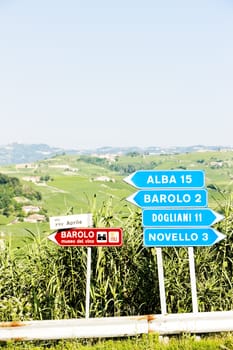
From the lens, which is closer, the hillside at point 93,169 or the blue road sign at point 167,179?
the blue road sign at point 167,179

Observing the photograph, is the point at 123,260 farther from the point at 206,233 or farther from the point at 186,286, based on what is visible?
the point at 206,233

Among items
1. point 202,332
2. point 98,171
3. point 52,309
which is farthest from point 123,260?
point 98,171

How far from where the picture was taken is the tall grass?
6082 mm

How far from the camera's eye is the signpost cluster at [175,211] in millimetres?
5590

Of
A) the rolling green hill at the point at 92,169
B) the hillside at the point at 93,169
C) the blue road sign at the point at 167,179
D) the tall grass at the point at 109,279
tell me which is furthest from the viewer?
the hillside at the point at 93,169

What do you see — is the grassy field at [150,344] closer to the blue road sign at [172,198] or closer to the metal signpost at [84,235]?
the metal signpost at [84,235]

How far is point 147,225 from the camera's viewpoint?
567cm

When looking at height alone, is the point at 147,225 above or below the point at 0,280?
above

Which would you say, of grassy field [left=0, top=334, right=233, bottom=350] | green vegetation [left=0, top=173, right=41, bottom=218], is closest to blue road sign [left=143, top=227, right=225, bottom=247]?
grassy field [left=0, top=334, right=233, bottom=350]

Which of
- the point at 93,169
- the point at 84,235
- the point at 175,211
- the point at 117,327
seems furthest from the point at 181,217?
the point at 93,169

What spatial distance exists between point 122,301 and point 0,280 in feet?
4.75

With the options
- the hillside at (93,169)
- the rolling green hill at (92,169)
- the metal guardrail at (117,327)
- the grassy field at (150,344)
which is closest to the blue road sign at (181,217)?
the metal guardrail at (117,327)

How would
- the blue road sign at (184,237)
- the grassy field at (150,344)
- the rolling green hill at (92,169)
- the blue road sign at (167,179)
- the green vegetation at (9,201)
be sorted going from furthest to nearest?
1. the rolling green hill at (92,169)
2. the green vegetation at (9,201)
3. the blue road sign at (167,179)
4. the blue road sign at (184,237)
5. the grassy field at (150,344)

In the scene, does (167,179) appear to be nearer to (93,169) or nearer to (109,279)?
(109,279)
